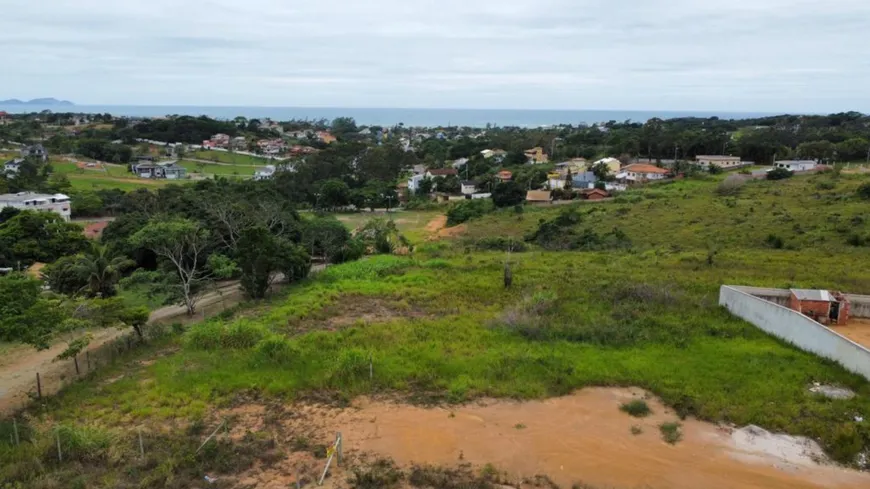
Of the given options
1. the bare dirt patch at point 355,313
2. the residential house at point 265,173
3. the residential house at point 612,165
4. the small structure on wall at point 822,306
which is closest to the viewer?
the small structure on wall at point 822,306

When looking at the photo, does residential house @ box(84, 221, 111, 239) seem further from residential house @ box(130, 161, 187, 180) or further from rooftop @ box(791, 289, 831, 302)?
rooftop @ box(791, 289, 831, 302)

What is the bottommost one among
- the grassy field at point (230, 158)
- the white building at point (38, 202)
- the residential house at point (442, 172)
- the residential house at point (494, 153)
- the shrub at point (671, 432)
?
the shrub at point (671, 432)

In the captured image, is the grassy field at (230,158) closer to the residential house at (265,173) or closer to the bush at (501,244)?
the residential house at (265,173)

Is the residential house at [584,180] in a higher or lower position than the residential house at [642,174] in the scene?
lower

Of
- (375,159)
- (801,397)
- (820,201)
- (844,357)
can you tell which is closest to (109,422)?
(801,397)

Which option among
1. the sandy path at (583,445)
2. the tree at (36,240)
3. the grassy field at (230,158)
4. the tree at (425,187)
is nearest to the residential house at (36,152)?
the grassy field at (230,158)

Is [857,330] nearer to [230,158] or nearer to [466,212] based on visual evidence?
[466,212]
